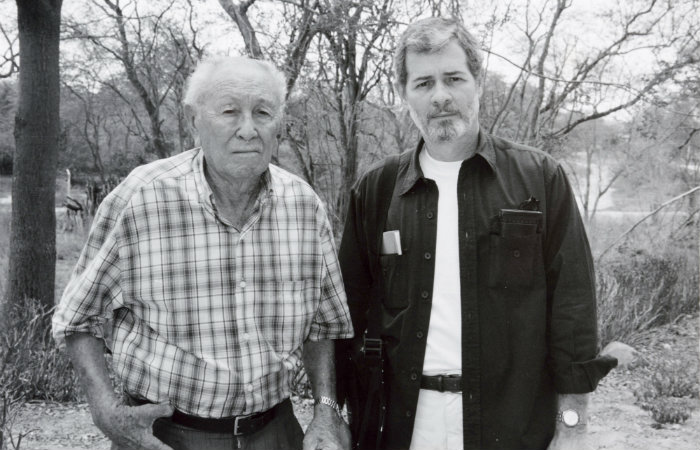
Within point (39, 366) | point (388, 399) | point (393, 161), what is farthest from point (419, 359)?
point (39, 366)

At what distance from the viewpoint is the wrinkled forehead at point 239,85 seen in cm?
225

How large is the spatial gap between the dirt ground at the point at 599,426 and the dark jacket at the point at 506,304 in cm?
285

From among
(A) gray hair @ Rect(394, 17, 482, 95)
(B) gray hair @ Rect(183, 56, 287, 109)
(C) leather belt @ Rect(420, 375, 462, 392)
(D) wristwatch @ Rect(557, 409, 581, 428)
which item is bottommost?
(D) wristwatch @ Rect(557, 409, 581, 428)

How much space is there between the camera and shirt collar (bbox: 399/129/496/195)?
92.4 inches

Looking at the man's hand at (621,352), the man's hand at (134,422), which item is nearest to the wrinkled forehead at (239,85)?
the man's hand at (134,422)

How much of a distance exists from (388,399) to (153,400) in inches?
30.7

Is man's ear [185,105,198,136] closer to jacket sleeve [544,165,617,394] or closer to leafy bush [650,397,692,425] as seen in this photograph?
jacket sleeve [544,165,617,394]

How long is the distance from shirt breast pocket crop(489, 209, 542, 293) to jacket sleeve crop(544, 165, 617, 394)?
0.08m

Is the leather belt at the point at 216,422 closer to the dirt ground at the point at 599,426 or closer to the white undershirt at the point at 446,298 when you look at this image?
the white undershirt at the point at 446,298

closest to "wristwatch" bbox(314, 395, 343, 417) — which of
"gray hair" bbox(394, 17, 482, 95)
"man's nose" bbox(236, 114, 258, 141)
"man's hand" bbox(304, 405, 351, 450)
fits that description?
"man's hand" bbox(304, 405, 351, 450)

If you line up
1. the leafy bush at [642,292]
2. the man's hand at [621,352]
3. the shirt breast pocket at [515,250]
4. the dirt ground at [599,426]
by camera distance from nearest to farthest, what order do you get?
the shirt breast pocket at [515,250] → the dirt ground at [599,426] → the man's hand at [621,352] → the leafy bush at [642,292]

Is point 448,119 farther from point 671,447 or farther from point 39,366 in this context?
point 39,366

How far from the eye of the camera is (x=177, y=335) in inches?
84.7

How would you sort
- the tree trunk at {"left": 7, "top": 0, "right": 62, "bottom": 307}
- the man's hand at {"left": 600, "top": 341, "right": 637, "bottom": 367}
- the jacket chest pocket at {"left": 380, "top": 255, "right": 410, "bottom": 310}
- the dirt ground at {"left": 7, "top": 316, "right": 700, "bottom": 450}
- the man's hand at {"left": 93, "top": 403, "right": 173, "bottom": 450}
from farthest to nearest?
the man's hand at {"left": 600, "top": 341, "right": 637, "bottom": 367}, the tree trunk at {"left": 7, "top": 0, "right": 62, "bottom": 307}, the dirt ground at {"left": 7, "top": 316, "right": 700, "bottom": 450}, the jacket chest pocket at {"left": 380, "top": 255, "right": 410, "bottom": 310}, the man's hand at {"left": 93, "top": 403, "right": 173, "bottom": 450}
